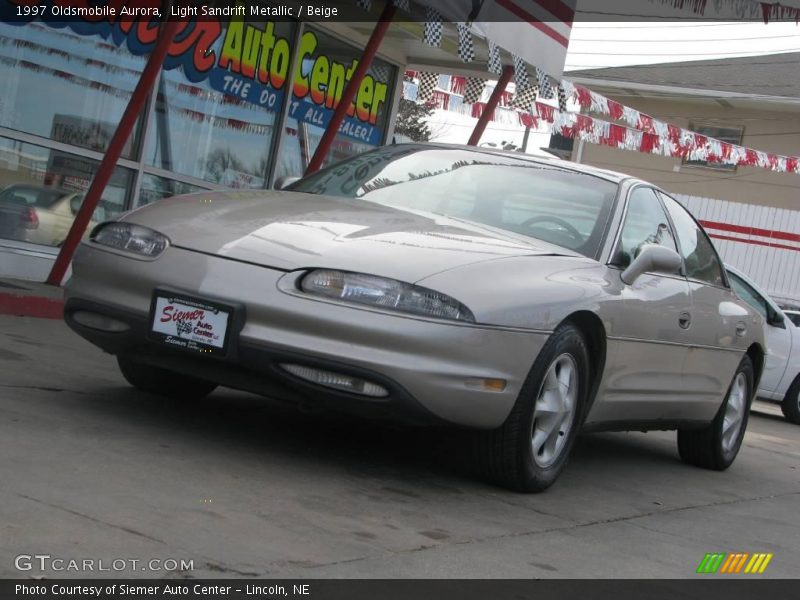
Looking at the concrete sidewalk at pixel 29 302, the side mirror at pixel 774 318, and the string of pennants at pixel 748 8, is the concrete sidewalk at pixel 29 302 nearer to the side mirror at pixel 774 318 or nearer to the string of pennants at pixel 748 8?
the string of pennants at pixel 748 8

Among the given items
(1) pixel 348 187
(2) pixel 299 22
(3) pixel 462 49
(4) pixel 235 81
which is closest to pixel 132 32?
(4) pixel 235 81

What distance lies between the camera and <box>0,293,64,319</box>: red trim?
26.7ft

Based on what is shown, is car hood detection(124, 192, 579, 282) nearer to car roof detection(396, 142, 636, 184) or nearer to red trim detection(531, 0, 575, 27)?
car roof detection(396, 142, 636, 184)

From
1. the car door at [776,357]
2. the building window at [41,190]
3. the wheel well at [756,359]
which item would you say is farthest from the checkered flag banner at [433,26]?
the car door at [776,357]

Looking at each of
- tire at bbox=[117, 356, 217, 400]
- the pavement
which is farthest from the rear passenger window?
tire at bbox=[117, 356, 217, 400]

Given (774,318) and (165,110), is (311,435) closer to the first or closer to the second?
(165,110)

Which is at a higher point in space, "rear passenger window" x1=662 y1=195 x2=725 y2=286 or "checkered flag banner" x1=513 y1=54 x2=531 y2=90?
"checkered flag banner" x1=513 y1=54 x2=531 y2=90

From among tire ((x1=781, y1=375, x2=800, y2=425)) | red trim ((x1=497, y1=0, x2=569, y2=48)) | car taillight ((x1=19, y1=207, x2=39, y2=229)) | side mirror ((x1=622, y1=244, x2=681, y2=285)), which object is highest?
red trim ((x1=497, y1=0, x2=569, y2=48))

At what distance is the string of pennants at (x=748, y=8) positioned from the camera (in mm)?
10906

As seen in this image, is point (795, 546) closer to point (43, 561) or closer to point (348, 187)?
point (348, 187)

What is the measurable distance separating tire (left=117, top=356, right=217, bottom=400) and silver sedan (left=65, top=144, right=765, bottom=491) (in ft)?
0.03

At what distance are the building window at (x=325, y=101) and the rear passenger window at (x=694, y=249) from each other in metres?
5.84

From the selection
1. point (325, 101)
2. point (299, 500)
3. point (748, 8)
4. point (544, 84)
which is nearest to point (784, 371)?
point (748, 8)

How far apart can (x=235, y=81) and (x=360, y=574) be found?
9157mm
